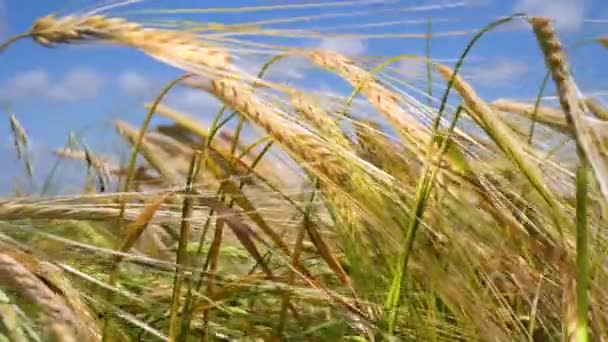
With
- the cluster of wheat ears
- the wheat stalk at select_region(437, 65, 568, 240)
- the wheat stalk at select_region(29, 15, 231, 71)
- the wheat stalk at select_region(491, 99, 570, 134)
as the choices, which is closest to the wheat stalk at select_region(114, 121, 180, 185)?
the cluster of wheat ears

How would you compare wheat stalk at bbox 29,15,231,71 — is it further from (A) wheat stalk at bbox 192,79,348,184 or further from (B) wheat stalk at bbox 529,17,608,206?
(B) wheat stalk at bbox 529,17,608,206

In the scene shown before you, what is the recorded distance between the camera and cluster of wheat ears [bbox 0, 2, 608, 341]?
92 centimetres

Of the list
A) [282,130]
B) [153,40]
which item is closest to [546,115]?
[282,130]

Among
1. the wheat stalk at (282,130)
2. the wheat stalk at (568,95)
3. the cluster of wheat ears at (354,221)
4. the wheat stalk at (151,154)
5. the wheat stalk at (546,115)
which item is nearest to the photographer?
the wheat stalk at (568,95)

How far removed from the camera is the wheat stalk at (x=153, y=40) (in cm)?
107

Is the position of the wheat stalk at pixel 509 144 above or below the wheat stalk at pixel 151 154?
above

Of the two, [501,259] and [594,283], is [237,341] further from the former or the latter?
[594,283]

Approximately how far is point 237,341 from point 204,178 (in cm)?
30

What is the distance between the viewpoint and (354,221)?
1.08 m

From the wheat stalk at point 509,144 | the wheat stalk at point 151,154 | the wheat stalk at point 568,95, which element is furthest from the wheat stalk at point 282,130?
the wheat stalk at point 151,154

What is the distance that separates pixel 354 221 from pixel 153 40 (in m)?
0.33

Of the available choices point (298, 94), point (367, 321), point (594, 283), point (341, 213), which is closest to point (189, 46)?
point (298, 94)

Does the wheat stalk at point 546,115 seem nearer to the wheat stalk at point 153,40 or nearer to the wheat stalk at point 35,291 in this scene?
the wheat stalk at point 153,40

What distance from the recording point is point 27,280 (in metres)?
0.87
